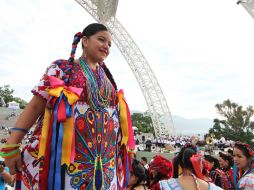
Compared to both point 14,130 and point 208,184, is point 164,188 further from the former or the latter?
point 14,130

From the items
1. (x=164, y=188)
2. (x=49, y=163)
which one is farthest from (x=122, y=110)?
(x=164, y=188)

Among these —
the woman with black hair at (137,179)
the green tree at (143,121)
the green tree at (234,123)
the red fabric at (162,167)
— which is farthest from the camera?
the green tree at (143,121)

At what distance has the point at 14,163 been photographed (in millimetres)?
1354

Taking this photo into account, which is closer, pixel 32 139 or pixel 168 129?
pixel 32 139

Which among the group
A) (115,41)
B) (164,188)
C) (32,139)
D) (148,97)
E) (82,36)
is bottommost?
(164,188)

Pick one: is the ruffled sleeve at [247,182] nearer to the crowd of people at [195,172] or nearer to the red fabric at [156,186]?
the crowd of people at [195,172]

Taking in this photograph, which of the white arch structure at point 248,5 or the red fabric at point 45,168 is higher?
the white arch structure at point 248,5

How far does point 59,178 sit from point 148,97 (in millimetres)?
29387

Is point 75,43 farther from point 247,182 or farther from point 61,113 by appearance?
point 247,182

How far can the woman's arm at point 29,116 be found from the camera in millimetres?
1350

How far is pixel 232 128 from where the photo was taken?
28781mm

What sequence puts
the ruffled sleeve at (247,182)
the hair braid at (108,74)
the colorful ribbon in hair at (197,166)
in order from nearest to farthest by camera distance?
the hair braid at (108,74) < the colorful ribbon in hair at (197,166) < the ruffled sleeve at (247,182)

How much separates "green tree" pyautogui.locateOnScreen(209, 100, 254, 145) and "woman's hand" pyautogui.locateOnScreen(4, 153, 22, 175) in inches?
1068

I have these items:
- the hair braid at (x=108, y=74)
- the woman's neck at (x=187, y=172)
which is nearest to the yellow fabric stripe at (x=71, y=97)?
the hair braid at (x=108, y=74)
